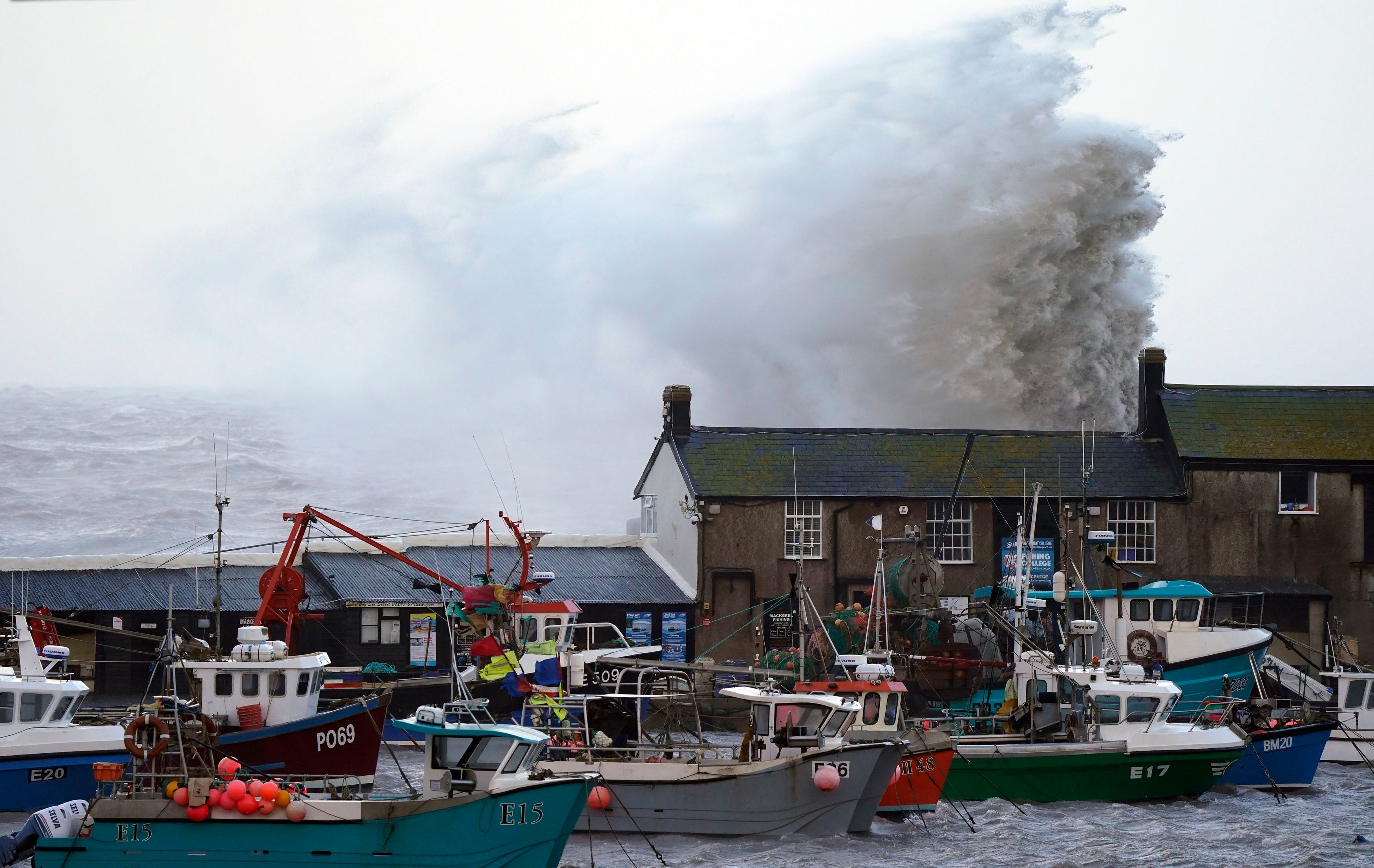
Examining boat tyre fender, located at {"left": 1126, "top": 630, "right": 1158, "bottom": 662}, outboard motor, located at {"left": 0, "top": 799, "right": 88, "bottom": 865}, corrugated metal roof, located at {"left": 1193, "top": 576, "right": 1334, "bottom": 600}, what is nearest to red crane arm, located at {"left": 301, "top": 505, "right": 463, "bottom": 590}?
outboard motor, located at {"left": 0, "top": 799, "right": 88, "bottom": 865}

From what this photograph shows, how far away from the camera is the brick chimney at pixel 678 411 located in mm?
45562

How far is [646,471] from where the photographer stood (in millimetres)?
49719

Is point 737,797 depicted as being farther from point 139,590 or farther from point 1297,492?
point 1297,492

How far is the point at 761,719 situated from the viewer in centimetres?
2559

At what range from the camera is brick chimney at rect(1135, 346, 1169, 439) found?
46375 millimetres

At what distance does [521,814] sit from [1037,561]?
2679 centimetres

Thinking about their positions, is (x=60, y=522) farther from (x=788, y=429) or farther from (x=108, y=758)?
Answer: (x=108, y=758)

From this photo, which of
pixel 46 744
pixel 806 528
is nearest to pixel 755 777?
pixel 46 744

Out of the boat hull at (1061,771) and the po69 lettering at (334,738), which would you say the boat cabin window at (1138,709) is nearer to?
the boat hull at (1061,771)

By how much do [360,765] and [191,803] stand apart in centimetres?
770


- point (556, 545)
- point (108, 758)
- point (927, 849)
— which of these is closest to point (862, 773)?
point (927, 849)

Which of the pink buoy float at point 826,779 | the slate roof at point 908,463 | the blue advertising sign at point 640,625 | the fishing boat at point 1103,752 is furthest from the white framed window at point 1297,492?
the pink buoy float at point 826,779

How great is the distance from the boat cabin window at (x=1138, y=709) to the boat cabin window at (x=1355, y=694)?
6.81m

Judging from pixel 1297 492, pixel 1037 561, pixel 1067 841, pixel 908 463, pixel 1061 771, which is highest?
pixel 908 463
